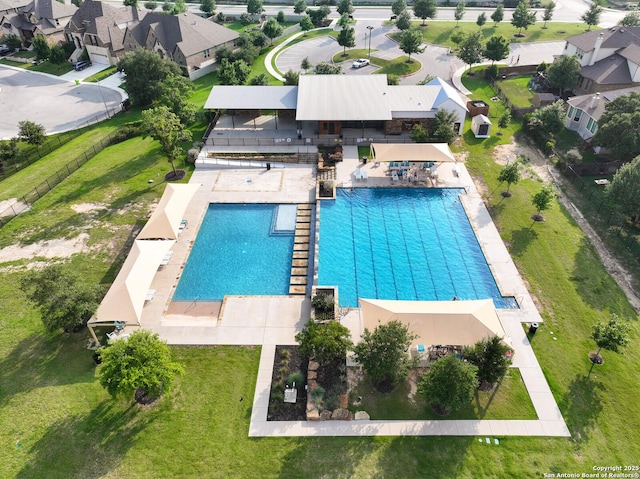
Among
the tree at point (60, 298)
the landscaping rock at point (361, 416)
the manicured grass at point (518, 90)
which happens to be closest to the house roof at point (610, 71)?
the manicured grass at point (518, 90)

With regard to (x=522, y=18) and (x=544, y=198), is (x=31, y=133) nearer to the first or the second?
(x=544, y=198)

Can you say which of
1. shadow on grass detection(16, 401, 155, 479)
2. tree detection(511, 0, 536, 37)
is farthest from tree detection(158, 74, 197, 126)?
tree detection(511, 0, 536, 37)

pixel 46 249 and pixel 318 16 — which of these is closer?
pixel 46 249

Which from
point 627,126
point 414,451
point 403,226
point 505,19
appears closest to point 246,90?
point 403,226

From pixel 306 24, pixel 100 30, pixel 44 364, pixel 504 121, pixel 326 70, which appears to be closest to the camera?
pixel 44 364

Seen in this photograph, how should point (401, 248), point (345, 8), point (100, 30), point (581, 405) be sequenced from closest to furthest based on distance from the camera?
point (581, 405), point (401, 248), point (100, 30), point (345, 8)

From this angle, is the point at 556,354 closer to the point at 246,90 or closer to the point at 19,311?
the point at 19,311

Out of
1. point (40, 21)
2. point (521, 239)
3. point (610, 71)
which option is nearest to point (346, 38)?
point (610, 71)

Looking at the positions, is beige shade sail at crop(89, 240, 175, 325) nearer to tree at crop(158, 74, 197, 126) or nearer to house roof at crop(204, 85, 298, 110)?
tree at crop(158, 74, 197, 126)
